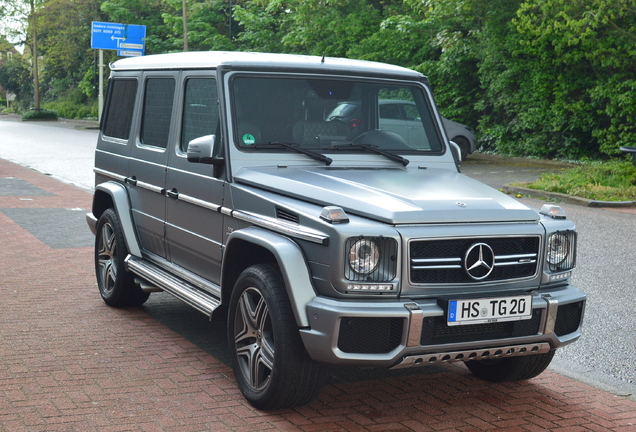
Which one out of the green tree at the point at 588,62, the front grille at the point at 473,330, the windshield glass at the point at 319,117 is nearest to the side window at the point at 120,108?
the windshield glass at the point at 319,117

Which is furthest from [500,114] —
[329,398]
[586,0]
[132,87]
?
[329,398]

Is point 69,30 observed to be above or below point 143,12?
below

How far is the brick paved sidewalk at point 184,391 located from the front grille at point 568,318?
485 millimetres

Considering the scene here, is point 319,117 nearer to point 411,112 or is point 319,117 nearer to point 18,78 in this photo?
point 411,112

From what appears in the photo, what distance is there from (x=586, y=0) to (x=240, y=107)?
1838cm

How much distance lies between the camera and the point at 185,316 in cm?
687

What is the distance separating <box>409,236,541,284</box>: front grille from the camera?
4246 millimetres

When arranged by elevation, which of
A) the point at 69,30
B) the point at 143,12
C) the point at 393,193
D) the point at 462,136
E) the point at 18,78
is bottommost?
the point at 18,78

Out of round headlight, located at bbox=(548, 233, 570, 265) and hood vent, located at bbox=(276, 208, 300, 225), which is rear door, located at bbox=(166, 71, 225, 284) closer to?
hood vent, located at bbox=(276, 208, 300, 225)

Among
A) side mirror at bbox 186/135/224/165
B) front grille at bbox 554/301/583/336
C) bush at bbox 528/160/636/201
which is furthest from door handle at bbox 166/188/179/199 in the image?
bush at bbox 528/160/636/201

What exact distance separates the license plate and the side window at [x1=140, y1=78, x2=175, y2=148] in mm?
2789

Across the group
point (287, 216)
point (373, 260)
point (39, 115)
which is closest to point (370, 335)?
point (373, 260)

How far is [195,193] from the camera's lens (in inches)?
218

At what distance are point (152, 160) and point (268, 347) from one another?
2.30m
